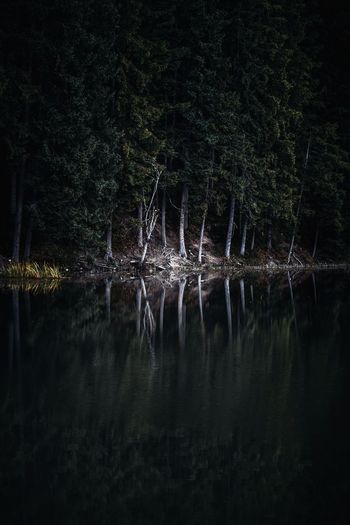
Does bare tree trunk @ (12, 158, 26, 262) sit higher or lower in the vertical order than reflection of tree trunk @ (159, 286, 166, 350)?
higher

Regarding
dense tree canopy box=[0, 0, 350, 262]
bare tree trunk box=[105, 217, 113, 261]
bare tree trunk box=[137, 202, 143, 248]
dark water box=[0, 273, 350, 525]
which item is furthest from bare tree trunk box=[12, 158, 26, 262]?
dark water box=[0, 273, 350, 525]

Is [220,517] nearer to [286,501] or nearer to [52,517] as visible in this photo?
[286,501]

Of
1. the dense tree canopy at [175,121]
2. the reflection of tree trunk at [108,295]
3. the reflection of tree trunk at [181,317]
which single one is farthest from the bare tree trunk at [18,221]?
the reflection of tree trunk at [181,317]

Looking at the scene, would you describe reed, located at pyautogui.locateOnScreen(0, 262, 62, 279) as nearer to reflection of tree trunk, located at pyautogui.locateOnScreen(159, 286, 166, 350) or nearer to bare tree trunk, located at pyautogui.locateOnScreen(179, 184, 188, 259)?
reflection of tree trunk, located at pyautogui.locateOnScreen(159, 286, 166, 350)

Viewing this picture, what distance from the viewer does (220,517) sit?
6.52 meters

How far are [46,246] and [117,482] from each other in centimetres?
2891

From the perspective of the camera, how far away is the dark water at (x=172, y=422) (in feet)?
22.3

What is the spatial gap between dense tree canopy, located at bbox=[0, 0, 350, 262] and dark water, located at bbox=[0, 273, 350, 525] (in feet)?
51.7

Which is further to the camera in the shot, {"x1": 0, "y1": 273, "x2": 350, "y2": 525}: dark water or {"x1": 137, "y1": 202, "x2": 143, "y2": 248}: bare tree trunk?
{"x1": 137, "y1": 202, "x2": 143, "y2": 248}: bare tree trunk

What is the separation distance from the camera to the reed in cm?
3234

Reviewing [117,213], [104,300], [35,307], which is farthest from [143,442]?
[117,213]

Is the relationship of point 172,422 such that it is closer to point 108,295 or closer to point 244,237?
point 108,295

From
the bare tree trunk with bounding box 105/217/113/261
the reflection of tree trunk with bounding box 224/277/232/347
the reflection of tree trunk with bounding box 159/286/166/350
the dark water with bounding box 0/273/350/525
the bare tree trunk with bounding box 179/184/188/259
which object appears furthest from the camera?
the bare tree trunk with bounding box 179/184/188/259

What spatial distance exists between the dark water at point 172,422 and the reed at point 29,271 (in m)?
13.1
